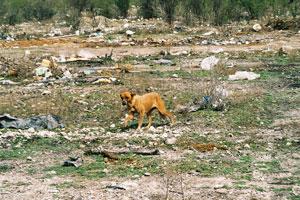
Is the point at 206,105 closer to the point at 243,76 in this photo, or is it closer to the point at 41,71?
the point at 243,76

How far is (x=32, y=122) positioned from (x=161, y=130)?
1.93 metres

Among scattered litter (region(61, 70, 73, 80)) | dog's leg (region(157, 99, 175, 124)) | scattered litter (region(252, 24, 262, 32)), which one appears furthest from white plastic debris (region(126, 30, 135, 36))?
dog's leg (region(157, 99, 175, 124))

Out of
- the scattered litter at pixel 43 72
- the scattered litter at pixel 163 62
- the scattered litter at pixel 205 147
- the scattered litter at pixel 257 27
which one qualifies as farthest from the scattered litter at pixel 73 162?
the scattered litter at pixel 257 27

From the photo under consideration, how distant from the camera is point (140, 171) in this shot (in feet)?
22.1

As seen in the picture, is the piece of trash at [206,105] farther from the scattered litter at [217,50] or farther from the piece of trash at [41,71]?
the scattered litter at [217,50]

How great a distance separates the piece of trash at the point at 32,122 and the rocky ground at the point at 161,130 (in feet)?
0.58

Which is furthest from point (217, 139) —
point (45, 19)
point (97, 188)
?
point (45, 19)

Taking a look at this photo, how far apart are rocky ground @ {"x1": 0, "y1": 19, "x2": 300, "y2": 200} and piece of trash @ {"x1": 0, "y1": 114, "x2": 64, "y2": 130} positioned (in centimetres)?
18

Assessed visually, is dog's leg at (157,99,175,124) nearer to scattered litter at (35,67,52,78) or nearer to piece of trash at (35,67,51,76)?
scattered litter at (35,67,52,78)

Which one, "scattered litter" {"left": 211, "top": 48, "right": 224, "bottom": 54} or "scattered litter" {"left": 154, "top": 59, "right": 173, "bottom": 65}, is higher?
"scattered litter" {"left": 154, "top": 59, "right": 173, "bottom": 65}

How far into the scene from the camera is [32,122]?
9164 mm

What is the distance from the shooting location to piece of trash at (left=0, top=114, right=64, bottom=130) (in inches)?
356

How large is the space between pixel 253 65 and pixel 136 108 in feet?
24.1

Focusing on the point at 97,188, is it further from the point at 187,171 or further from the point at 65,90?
the point at 65,90
